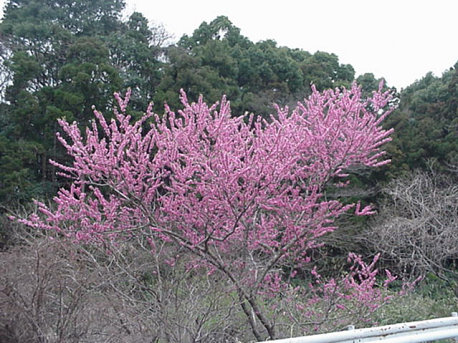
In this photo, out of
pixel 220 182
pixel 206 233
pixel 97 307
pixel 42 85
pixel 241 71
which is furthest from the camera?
pixel 241 71

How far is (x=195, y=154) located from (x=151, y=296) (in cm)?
161

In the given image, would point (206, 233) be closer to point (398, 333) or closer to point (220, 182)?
point (220, 182)

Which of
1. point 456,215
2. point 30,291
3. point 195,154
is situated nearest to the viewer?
point 195,154

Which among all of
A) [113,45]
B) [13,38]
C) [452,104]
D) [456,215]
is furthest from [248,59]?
[456,215]

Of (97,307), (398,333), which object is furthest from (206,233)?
(398,333)

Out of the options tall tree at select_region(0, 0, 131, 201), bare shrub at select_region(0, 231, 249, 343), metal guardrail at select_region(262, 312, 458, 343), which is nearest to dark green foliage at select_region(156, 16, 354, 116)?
tall tree at select_region(0, 0, 131, 201)

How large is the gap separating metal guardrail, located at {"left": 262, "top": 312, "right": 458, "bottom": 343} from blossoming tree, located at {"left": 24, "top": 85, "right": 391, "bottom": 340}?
5.38 ft

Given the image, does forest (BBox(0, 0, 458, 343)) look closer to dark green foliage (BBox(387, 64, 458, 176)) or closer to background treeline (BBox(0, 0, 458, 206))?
dark green foliage (BBox(387, 64, 458, 176))

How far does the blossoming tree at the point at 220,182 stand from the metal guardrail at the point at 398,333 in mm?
1640

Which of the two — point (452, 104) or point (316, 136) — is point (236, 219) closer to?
point (316, 136)

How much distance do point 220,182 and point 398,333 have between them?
179 cm

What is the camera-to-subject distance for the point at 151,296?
15.1 feet

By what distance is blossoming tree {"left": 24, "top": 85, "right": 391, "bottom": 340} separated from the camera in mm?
3812

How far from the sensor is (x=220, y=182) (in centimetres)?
372
